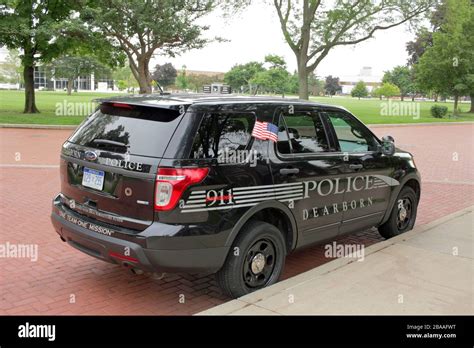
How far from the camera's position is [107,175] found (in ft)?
13.4

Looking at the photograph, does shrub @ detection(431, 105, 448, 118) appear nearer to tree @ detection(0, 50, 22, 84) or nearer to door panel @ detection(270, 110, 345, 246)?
door panel @ detection(270, 110, 345, 246)

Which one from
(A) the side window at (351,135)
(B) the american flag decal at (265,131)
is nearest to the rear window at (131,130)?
(B) the american flag decal at (265,131)

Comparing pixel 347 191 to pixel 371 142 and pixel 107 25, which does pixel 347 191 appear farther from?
pixel 107 25

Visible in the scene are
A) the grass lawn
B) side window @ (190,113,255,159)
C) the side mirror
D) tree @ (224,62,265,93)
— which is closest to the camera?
side window @ (190,113,255,159)

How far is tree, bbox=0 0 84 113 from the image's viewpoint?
23.3 metres

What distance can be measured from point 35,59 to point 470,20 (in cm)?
3448

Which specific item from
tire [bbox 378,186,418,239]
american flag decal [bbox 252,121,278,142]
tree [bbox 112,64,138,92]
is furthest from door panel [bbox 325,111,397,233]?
tree [bbox 112,64,138,92]

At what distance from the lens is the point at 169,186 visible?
12.4 feet

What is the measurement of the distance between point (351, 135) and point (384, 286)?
197 centimetres

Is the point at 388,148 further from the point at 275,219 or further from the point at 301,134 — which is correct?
the point at 275,219

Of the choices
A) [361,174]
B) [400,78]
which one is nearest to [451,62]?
[361,174]

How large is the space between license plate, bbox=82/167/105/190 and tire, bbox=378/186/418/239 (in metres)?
3.83
